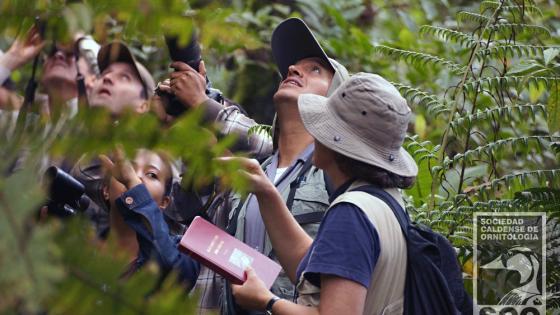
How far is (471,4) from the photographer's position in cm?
869

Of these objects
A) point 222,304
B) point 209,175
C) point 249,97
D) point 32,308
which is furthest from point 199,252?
point 249,97

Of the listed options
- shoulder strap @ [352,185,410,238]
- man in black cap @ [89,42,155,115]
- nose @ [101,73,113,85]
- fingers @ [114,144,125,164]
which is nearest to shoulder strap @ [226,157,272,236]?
shoulder strap @ [352,185,410,238]

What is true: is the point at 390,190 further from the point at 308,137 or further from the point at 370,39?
the point at 370,39

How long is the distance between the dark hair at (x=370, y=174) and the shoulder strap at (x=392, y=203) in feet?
0.11

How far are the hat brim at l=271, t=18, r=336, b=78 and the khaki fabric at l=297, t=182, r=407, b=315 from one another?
1430mm

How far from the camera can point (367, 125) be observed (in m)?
3.44

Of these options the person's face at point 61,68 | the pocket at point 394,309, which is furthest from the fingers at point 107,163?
the person's face at point 61,68

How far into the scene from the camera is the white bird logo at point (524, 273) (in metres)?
4.43

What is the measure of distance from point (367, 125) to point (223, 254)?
2.25 feet

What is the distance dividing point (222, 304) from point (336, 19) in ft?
15.6

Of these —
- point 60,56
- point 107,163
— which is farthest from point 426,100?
point 107,163

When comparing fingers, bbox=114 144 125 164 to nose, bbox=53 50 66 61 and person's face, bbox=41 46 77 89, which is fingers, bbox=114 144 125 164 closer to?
person's face, bbox=41 46 77 89

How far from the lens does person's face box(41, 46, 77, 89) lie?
18.6 ft

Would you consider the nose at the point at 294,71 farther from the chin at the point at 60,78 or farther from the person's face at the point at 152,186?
the chin at the point at 60,78
